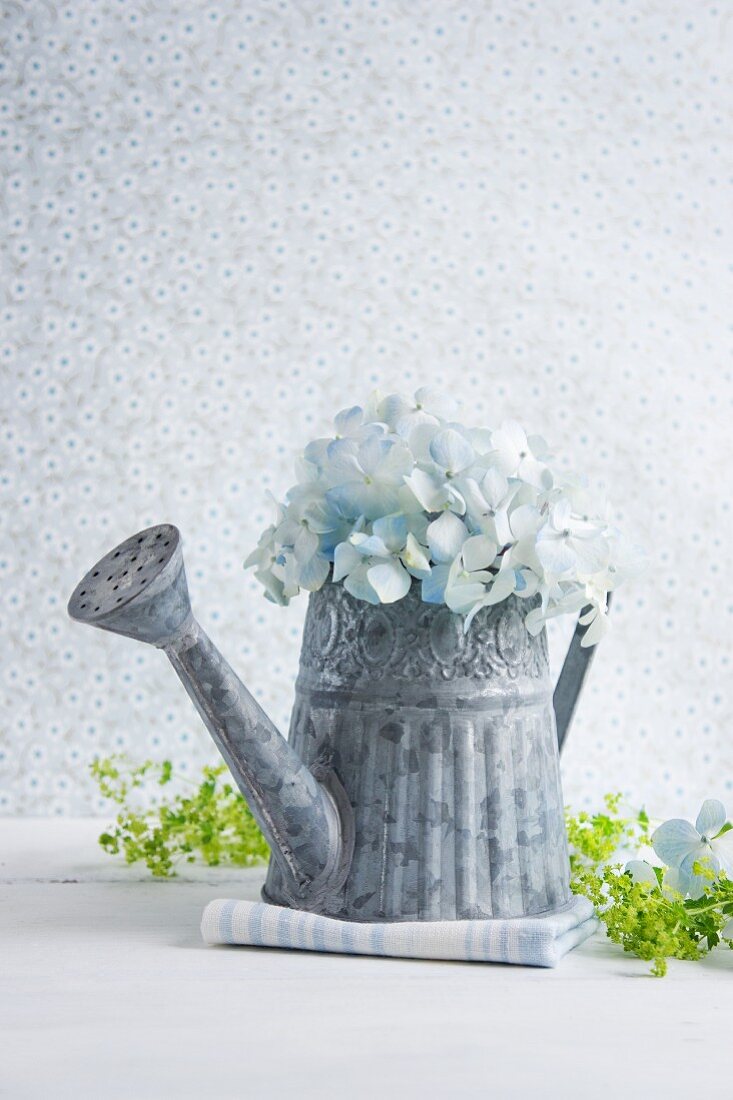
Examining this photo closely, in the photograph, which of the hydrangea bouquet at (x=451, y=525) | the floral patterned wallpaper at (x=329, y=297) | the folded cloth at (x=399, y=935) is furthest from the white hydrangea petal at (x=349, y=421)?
the floral patterned wallpaper at (x=329, y=297)

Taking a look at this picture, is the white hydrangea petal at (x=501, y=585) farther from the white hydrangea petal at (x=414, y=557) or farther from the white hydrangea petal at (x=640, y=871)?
the white hydrangea petal at (x=640, y=871)

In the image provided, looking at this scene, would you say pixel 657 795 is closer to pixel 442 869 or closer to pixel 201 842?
pixel 201 842

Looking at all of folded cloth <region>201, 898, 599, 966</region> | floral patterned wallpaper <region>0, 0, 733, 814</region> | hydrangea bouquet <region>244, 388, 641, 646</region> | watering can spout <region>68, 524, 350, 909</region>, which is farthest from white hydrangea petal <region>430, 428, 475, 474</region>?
floral patterned wallpaper <region>0, 0, 733, 814</region>

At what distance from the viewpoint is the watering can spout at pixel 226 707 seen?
0.56m

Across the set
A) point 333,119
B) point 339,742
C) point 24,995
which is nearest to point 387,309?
point 333,119

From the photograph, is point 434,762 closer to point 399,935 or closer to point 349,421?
point 399,935

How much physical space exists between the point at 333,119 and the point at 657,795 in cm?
92

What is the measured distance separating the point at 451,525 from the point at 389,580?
47mm

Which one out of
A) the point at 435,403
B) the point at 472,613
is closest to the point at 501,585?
the point at 472,613

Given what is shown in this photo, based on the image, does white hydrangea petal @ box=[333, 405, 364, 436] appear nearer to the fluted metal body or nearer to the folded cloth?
the fluted metal body

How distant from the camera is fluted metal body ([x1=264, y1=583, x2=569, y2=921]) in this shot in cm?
63

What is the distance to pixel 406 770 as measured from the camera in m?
0.64

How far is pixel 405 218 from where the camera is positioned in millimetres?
1330

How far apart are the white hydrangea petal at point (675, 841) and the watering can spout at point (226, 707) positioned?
188mm
